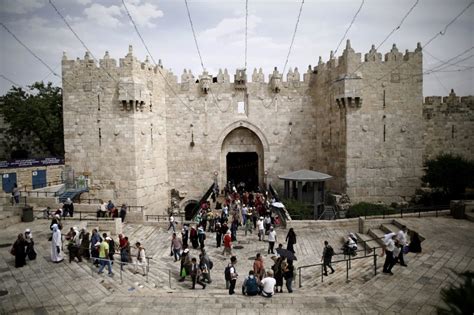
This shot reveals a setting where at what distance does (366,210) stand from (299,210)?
3795 millimetres

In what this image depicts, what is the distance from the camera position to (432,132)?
66.5ft

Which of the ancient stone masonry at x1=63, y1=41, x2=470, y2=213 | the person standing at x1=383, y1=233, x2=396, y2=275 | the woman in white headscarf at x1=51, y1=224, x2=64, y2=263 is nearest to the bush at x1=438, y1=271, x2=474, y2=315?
the person standing at x1=383, y1=233, x2=396, y2=275

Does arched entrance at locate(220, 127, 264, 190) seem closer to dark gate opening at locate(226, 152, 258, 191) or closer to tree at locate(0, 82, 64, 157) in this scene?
dark gate opening at locate(226, 152, 258, 191)

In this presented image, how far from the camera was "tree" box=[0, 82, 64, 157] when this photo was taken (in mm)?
24391

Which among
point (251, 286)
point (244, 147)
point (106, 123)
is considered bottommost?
point (251, 286)

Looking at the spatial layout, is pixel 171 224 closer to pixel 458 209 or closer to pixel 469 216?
pixel 458 209

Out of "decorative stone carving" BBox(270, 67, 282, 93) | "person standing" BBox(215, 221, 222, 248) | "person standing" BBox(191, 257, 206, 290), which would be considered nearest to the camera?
"person standing" BBox(191, 257, 206, 290)

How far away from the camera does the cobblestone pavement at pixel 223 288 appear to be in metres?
7.41

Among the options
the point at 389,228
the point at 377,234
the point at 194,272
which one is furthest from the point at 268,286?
the point at 389,228

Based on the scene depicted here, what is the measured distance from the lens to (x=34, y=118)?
24.3 metres

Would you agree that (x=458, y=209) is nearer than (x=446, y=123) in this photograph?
Yes

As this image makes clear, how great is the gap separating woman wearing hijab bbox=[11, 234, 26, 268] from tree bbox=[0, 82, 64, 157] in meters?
17.8

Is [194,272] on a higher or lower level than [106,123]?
lower

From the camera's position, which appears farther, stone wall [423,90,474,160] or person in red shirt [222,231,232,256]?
stone wall [423,90,474,160]
